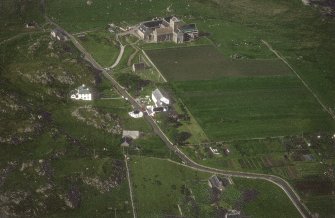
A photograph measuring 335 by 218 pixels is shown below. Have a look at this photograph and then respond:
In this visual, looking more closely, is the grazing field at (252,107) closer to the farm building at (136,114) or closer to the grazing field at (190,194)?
the farm building at (136,114)

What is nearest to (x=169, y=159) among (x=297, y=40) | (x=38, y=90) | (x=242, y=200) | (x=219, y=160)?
(x=219, y=160)

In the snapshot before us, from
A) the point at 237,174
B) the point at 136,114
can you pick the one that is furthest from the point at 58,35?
the point at 237,174

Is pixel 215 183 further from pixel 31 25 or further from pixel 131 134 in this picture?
pixel 31 25

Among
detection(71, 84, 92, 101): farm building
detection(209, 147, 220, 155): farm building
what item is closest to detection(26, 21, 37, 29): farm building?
detection(71, 84, 92, 101): farm building

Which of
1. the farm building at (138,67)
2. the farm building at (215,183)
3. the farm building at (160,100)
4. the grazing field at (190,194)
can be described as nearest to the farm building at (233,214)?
the grazing field at (190,194)

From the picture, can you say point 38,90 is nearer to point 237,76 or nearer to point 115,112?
point 115,112
